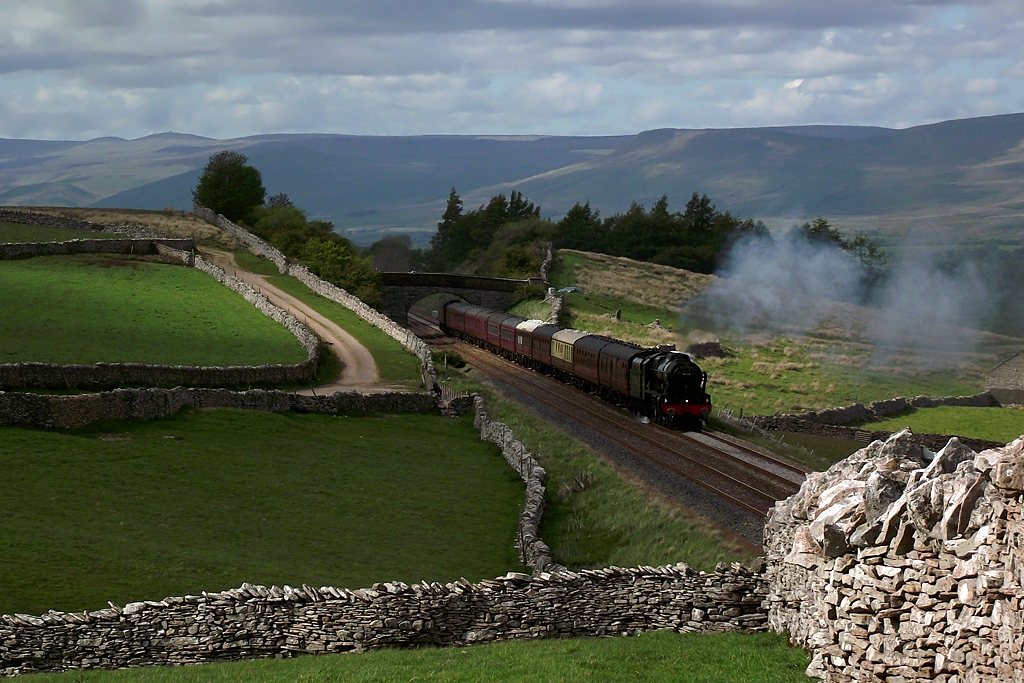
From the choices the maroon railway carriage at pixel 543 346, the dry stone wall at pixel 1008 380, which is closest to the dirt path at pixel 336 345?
the maroon railway carriage at pixel 543 346

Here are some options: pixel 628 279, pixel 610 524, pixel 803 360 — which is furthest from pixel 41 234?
pixel 610 524

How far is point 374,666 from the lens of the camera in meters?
15.5

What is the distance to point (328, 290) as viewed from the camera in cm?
7350

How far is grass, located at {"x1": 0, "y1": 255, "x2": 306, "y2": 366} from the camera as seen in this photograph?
43.8 m

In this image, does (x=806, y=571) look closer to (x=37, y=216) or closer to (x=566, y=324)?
(x=566, y=324)

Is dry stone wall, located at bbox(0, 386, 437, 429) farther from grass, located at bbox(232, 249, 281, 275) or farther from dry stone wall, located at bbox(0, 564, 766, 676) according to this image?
grass, located at bbox(232, 249, 281, 275)

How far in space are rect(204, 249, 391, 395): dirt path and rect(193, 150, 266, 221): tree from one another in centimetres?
2859

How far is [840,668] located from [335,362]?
40.2 meters

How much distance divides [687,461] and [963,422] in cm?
2478

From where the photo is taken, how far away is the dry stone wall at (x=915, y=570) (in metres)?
10.3

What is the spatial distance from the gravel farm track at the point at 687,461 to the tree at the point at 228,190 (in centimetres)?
6845

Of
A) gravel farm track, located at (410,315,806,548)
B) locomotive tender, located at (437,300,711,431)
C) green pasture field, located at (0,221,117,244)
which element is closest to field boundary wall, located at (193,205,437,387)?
locomotive tender, located at (437,300,711,431)

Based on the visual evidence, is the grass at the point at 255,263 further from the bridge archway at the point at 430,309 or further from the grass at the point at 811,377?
the grass at the point at 811,377

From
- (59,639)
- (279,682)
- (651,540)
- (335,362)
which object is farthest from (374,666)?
(335,362)
